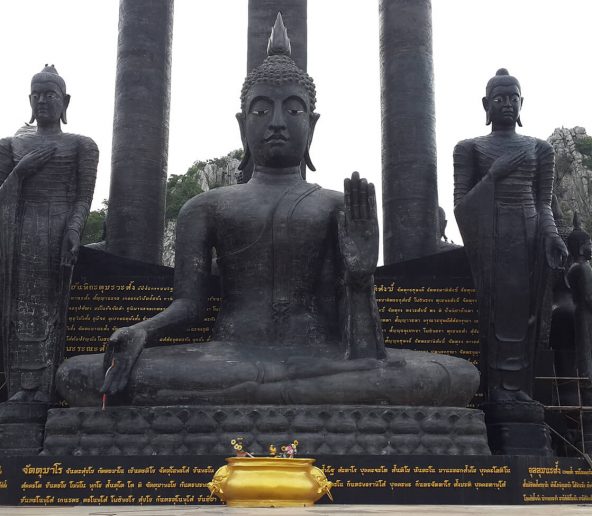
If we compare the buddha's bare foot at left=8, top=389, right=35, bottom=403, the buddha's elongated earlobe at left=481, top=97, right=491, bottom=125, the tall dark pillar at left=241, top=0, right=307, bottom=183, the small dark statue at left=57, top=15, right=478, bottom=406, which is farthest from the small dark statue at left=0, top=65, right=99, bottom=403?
the buddha's elongated earlobe at left=481, top=97, right=491, bottom=125

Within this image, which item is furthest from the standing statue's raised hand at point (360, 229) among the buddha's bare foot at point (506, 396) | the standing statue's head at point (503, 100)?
the standing statue's head at point (503, 100)

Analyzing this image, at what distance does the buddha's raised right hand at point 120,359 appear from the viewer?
8562 mm

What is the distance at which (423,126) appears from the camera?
1438 centimetres

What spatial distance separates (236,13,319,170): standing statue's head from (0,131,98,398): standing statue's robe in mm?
2378

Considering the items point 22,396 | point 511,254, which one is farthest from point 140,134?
point 511,254

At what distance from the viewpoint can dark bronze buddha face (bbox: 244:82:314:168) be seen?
1031 centimetres

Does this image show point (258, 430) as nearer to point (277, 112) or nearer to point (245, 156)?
point (277, 112)

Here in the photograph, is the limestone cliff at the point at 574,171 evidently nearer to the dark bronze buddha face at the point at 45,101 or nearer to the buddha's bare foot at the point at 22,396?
the dark bronze buddha face at the point at 45,101

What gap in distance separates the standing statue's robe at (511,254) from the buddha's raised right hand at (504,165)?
0.19ft

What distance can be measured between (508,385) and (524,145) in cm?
332

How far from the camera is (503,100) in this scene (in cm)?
1135

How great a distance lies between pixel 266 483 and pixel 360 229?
4.03 metres

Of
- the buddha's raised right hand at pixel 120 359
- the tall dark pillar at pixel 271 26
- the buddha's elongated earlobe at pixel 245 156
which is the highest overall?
the tall dark pillar at pixel 271 26

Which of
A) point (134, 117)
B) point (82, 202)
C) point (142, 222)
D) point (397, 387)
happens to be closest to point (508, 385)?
point (397, 387)
